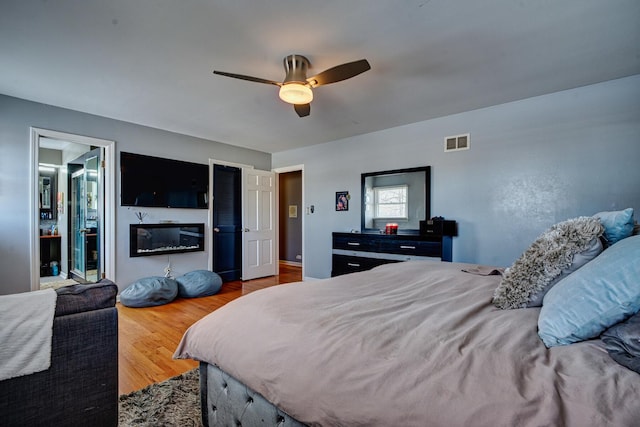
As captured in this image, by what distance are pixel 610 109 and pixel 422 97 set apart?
1.81 metres

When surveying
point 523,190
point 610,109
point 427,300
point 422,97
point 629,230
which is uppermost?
point 422,97

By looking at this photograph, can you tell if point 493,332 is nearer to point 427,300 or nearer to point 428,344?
point 428,344

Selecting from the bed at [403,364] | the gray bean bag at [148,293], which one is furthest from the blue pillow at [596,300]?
the gray bean bag at [148,293]

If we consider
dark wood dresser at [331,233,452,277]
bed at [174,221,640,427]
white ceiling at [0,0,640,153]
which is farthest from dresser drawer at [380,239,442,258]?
bed at [174,221,640,427]

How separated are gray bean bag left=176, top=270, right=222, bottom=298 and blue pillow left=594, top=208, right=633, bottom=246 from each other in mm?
4357

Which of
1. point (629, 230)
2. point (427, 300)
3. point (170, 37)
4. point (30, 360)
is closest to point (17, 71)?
point (170, 37)

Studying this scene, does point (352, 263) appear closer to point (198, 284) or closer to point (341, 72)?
point (198, 284)

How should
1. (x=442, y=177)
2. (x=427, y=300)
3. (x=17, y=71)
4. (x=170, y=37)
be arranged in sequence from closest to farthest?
1. (x=427, y=300)
2. (x=170, y=37)
3. (x=17, y=71)
4. (x=442, y=177)

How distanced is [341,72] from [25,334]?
7.76 ft

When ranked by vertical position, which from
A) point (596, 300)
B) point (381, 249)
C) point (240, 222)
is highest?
point (240, 222)

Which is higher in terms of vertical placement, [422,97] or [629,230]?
[422,97]

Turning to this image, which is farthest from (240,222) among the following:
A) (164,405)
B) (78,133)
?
(164,405)

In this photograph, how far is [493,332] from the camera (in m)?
1.03

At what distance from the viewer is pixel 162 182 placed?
451cm
